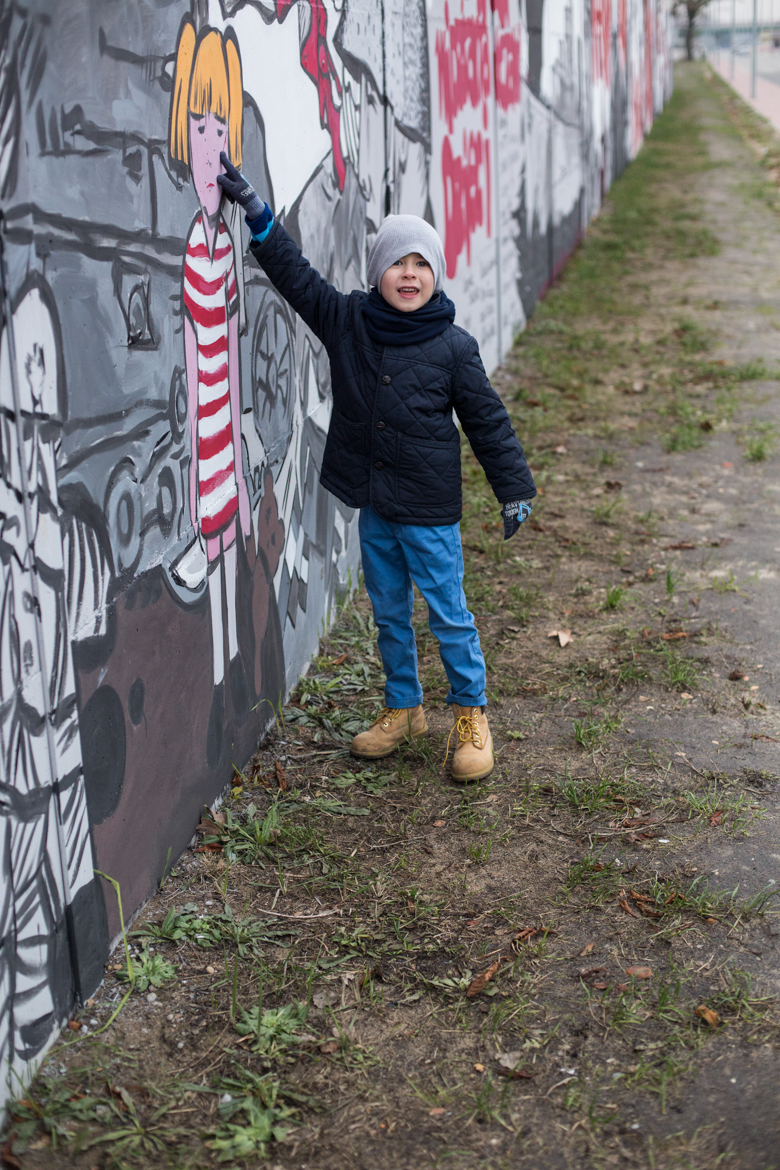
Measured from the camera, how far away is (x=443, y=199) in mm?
6414

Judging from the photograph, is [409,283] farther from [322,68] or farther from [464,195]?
[464,195]

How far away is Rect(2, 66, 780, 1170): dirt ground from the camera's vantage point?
215 centimetres

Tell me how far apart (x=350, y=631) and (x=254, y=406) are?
1280 mm

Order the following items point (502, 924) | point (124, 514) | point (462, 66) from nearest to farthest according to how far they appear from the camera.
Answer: point (124, 514), point (502, 924), point (462, 66)

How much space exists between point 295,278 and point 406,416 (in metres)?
0.53

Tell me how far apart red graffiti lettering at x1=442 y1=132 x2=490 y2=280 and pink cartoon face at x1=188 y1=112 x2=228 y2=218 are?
3.62 m

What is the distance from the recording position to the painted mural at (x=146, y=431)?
2047mm

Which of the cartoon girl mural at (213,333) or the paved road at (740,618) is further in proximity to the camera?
the cartoon girl mural at (213,333)

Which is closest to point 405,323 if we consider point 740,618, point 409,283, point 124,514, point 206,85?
point 409,283

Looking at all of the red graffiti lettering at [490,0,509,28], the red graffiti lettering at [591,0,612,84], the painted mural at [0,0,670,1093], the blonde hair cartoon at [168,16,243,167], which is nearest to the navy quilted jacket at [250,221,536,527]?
the painted mural at [0,0,670,1093]

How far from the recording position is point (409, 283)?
303 centimetres

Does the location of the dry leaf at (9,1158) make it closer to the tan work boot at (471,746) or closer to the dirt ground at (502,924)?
the dirt ground at (502,924)

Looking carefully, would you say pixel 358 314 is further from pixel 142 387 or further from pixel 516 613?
pixel 516 613

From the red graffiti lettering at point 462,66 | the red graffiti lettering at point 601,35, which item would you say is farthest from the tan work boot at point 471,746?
the red graffiti lettering at point 601,35
